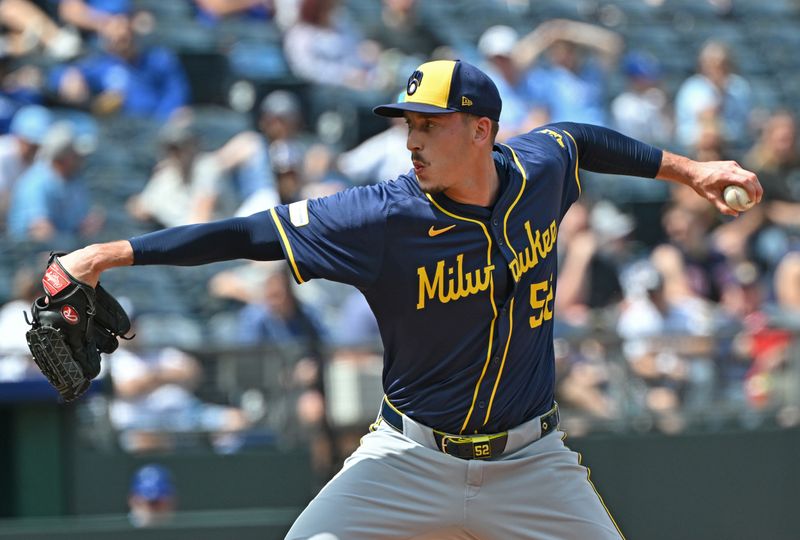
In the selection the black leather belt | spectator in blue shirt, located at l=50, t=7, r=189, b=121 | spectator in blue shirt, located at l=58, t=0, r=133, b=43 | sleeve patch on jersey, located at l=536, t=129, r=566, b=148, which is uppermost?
spectator in blue shirt, located at l=58, t=0, r=133, b=43

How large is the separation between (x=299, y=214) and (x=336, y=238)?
141 mm

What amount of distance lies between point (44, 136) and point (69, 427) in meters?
2.51

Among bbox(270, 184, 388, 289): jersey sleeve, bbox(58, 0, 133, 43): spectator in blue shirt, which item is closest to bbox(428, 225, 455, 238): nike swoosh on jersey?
bbox(270, 184, 388, 289): jersey sleeve

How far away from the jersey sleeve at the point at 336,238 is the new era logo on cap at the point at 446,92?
0.32 metres

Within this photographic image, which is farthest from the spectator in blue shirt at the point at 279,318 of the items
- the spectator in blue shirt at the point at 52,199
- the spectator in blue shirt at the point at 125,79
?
the spectator in blue shirt at the point at 125,79

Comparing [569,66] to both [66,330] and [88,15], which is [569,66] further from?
[66,330]

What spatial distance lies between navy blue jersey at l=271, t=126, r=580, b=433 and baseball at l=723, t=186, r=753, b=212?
23.7 inches

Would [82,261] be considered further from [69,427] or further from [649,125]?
[649,125]

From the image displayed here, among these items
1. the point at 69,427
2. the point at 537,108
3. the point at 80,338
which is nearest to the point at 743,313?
the point at 537,108

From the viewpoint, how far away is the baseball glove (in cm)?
381

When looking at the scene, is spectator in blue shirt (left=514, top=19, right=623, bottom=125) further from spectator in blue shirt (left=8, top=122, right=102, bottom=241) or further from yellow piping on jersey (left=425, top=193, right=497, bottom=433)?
yellow piping on jersey (left=425, top=193, right=497, bottom=433)

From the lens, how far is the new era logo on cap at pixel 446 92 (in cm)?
403

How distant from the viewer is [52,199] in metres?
8.37

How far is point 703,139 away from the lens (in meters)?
10.1
